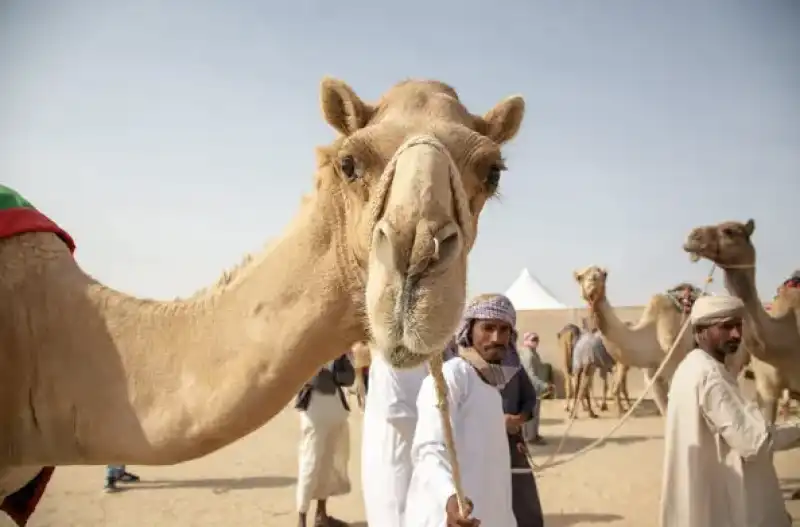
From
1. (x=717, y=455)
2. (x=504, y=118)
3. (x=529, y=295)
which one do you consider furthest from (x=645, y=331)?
(x=529, y=295)

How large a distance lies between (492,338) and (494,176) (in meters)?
2.08

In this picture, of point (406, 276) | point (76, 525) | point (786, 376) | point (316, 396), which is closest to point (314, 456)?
point (316, 396)

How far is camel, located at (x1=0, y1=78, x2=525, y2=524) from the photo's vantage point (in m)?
1.43

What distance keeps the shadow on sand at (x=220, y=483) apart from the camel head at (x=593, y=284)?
213 inches

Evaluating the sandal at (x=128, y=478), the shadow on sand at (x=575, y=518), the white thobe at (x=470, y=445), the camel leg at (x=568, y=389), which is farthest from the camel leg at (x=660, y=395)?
the sandal at (x=128, y=478)

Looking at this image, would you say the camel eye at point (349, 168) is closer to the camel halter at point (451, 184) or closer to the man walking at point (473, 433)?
the camel halter at point (451, 184)

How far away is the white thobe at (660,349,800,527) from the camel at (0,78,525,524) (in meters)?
3.14

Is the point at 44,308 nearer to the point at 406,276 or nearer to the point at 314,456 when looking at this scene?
the point at 406,276

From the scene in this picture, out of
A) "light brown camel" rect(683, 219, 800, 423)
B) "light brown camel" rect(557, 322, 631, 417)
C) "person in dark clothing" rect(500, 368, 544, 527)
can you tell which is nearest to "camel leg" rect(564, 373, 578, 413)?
"light brown camel" rect(557, 322, 631, 417)

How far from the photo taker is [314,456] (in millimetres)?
6258

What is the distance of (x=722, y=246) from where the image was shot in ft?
23.5

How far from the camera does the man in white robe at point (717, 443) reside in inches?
158

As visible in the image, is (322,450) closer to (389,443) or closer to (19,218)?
(389,443)

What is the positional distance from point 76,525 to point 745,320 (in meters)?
8.32
